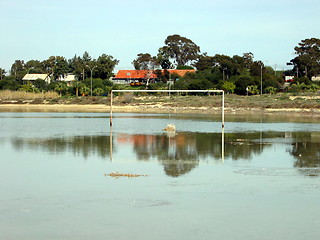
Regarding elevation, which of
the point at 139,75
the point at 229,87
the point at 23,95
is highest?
the point at 139,75

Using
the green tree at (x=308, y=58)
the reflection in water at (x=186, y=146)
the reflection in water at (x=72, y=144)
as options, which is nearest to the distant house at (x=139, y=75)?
the green tree at (x=308, y=58)

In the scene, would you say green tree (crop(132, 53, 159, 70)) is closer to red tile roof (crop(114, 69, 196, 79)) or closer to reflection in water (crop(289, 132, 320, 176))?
red tile roof (crop(114, 69, 196, 79))

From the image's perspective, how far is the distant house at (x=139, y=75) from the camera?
512 feet

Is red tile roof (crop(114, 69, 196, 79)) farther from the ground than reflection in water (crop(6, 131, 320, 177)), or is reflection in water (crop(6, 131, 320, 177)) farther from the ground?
red tile roof (crop(114, 69, 196, 79))

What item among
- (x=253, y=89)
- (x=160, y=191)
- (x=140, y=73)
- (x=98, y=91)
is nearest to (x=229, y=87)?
(x=253, y=89)

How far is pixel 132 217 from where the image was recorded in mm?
14430

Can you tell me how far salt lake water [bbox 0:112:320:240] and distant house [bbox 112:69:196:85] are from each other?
123595 millimetres

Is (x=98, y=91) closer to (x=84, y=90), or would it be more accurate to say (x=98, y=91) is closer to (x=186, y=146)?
(x=84, y=90)

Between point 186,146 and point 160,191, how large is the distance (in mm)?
13782

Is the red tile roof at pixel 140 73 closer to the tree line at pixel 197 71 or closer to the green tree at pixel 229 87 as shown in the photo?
the tree line at pixel 197 71

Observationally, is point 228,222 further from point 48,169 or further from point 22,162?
point 22,162

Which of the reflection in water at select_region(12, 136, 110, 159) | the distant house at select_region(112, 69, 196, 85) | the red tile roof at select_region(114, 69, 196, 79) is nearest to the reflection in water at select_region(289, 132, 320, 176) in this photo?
the reflection in water at select_region(12, 136, 110, 159)

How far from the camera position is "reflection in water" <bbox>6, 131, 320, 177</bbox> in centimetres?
2550

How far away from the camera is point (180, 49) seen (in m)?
173
